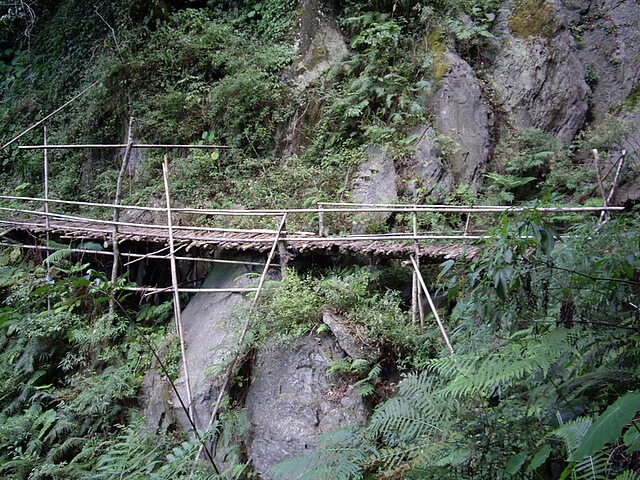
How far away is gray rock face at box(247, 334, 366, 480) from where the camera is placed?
509 centimetres

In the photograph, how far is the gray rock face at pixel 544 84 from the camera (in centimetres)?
907

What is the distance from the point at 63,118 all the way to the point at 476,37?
8737mm

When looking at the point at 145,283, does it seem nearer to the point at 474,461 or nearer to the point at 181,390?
the point at 181,390

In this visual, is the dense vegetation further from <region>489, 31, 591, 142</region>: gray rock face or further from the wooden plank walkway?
<region>489, 31, 591, 142</region>: gray rock face

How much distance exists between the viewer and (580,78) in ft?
30.8

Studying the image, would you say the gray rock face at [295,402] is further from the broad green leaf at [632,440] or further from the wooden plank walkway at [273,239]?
the broad green leaf at [632,440]

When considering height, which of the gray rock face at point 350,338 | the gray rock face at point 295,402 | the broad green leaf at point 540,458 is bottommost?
the gray rock face at point 295,402

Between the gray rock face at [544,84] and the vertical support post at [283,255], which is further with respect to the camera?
the gray rock face at [544,84]

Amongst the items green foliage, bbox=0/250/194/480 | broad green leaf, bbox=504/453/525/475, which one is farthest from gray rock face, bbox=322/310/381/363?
broad green leaf, bbox=504/453/525/475

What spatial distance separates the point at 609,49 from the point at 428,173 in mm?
4715

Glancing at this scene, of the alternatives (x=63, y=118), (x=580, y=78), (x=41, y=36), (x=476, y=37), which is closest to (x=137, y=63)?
(x=63, y=118)

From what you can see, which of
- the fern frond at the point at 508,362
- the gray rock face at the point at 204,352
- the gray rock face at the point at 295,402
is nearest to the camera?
the fern frond at the point at 508,362

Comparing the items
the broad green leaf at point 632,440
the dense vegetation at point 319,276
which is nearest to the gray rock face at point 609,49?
the dense vegetation at point 319,276

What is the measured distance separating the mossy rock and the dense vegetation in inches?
27.1
